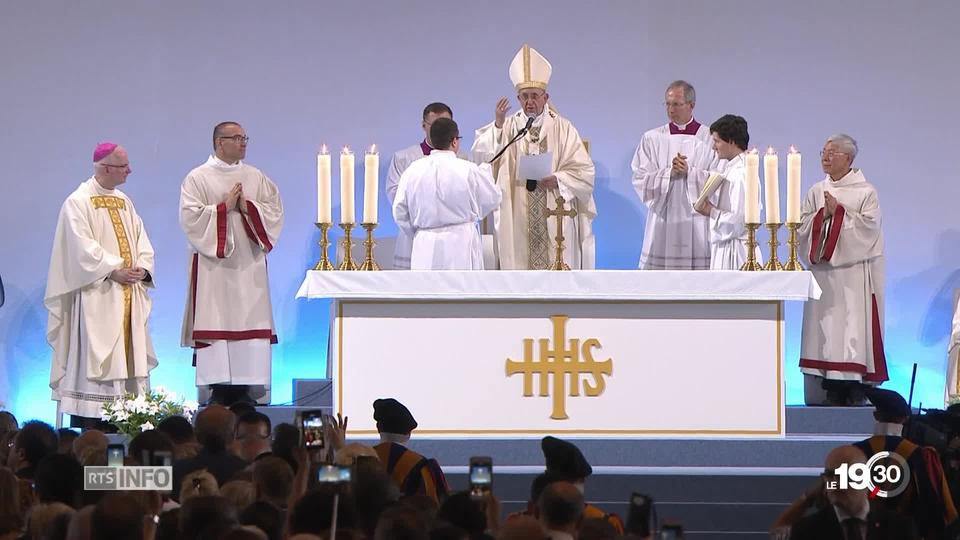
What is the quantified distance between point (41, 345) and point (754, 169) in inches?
230

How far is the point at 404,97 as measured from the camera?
12883 mm

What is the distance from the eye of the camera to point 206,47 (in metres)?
12.8

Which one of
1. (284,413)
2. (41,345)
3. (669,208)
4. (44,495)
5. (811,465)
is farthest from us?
(41,345)

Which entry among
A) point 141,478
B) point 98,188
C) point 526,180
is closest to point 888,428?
point 141,478

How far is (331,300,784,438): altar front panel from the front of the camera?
925 cm

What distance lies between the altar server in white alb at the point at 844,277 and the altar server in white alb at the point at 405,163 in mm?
2536

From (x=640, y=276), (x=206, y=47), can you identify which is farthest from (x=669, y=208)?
(x=206, y=47)

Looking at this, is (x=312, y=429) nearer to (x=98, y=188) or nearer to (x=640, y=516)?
(x=640, y=516)

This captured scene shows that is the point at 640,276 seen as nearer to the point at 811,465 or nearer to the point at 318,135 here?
the point at 811,465

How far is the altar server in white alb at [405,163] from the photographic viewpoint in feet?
38.0

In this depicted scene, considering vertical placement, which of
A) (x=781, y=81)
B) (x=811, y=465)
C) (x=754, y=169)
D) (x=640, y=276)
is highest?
(x=781, y=81)

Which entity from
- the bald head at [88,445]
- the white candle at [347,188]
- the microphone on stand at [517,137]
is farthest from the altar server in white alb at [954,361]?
the bald head at [88,445]

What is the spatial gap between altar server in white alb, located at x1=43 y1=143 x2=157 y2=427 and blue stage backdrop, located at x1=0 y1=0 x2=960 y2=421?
1802mm

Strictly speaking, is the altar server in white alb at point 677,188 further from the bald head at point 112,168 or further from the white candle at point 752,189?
the bald head at point 112,168
